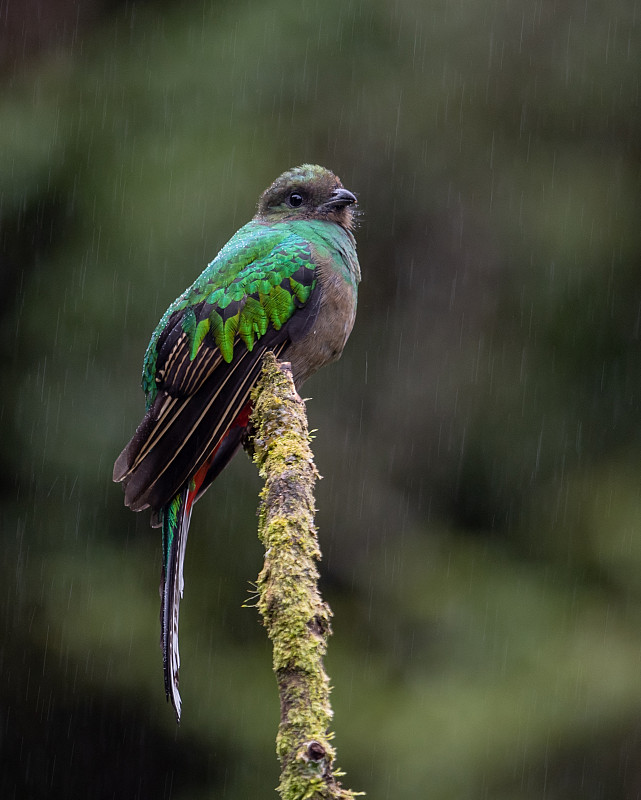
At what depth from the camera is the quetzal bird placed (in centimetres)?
354

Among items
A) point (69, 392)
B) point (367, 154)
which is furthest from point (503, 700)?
point (367, 154)

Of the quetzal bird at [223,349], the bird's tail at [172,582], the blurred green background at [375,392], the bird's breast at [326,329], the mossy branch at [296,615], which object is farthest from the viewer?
the blurred green background at [375,392]

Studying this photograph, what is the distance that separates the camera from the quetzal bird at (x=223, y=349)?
3.54 m

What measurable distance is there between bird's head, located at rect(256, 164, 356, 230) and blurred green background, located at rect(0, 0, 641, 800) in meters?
1.46

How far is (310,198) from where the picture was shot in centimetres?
468

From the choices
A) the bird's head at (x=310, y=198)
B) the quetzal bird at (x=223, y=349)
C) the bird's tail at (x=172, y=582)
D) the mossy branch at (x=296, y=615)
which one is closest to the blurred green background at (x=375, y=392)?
the bird's head at (x=310, y=198)

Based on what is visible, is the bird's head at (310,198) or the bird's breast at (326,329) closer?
the bird's breast at (326,329)

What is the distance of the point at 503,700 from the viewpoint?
5.91 metres

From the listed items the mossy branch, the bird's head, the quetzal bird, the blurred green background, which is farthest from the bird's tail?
the blurred green background

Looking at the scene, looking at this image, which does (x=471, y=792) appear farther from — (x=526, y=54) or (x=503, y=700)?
(x=526, y=54)

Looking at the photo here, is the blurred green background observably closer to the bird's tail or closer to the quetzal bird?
the quetzal bird

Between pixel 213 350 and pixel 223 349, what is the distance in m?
0.03

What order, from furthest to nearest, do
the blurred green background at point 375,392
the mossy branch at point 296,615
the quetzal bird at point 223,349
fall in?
the blurred green background at point 375,392, the quetzal bird at point 223,349, the mossy branch at point 296,615

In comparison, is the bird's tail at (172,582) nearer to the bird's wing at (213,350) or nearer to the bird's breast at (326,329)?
the bird's wing at (213,350)
